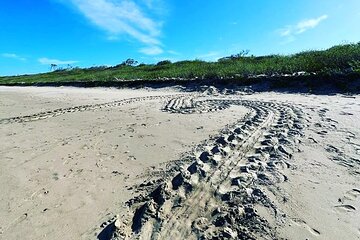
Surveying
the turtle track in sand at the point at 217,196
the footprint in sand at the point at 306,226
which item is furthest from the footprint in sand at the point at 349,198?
the turtle track in sand at the point at 217,196

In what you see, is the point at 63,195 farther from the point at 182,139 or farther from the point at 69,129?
the point at 69,129

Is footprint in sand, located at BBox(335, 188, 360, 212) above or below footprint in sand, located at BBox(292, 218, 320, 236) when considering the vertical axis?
above

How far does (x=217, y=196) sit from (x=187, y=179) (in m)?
0.41

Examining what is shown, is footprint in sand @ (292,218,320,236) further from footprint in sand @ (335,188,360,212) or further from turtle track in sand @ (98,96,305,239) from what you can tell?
footprint in sand @ (335,188,360,212)

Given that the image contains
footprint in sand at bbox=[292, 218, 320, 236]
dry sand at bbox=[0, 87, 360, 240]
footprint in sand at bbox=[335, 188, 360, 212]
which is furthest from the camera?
footprint in sand at bbox=[335, 188, 360, 212]

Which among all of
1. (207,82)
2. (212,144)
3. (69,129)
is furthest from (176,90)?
(212,144)

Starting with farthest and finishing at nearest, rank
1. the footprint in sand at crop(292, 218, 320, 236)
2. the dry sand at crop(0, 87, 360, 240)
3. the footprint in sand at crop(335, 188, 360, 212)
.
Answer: the footprint in sand at crop(335, 188, 360, 212) → the dry sand at crop(0, 87, 360, 240) → the footprint in sand at crop(292, 218, 320, 236)

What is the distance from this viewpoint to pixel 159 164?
136 inches

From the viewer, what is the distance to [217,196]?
258cm

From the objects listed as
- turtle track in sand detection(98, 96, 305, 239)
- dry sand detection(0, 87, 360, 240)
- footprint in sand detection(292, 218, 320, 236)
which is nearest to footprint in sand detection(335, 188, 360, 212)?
dry sand detection(0, 87, 360, 240)

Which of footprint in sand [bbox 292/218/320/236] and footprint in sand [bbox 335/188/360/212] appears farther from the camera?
footprint in sand [bbox 335/188/360/212]

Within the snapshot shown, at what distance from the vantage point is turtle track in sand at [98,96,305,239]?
216cm

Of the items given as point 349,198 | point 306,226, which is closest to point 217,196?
point 306,226

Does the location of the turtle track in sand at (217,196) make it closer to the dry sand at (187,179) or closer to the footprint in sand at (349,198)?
the dry sand at (187,179)
